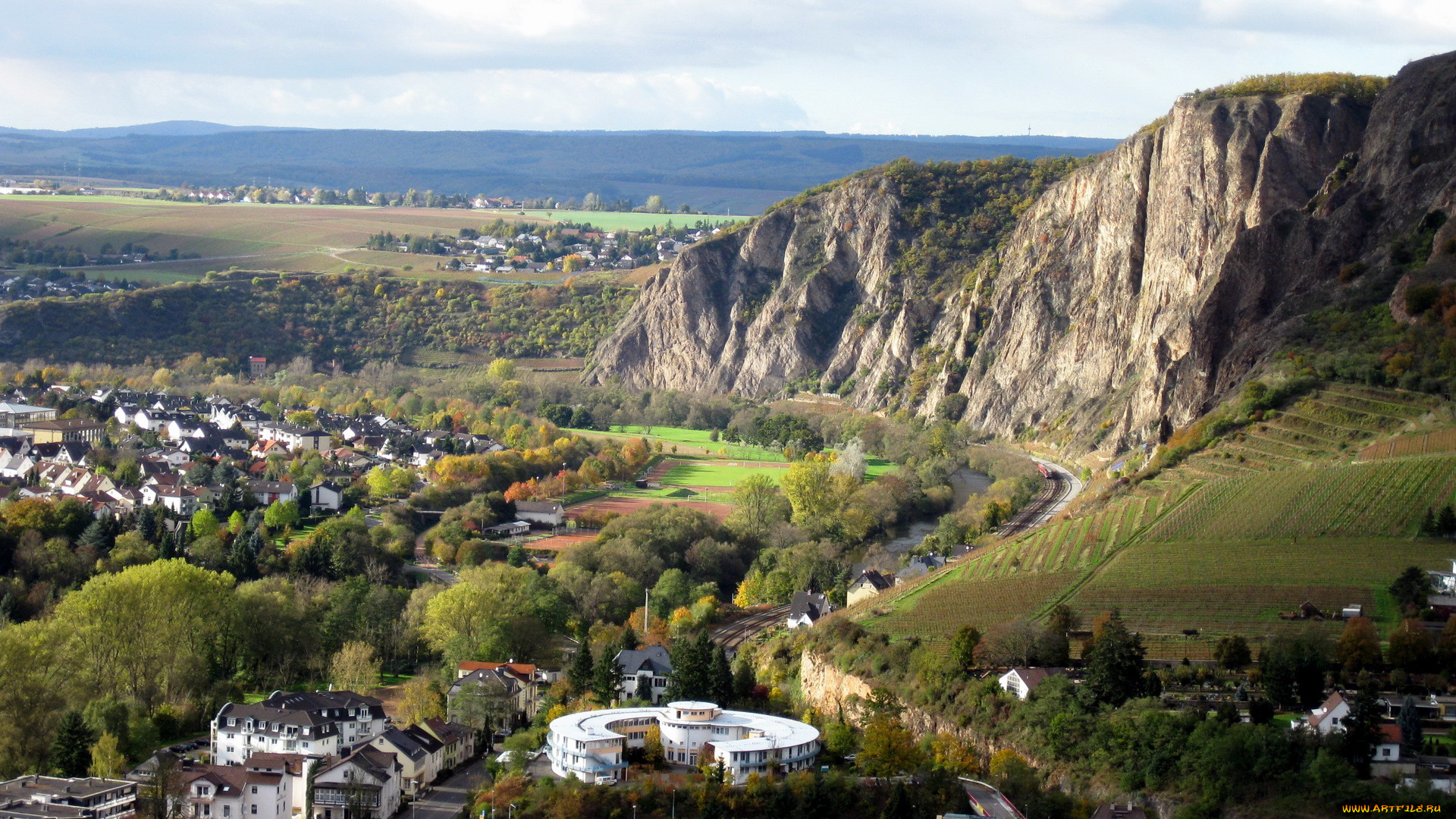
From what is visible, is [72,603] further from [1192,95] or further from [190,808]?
[1192,95]

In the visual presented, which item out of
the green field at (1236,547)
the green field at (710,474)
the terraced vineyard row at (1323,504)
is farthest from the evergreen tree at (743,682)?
the green field at (710,474)

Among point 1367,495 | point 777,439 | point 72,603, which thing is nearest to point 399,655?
point 72,603

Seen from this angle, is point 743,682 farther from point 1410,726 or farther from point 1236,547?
point 1410,726

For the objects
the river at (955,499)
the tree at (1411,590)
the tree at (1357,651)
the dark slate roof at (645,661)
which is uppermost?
the tree at (1411,590)

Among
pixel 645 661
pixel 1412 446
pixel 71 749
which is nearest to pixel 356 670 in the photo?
pixel 645 661

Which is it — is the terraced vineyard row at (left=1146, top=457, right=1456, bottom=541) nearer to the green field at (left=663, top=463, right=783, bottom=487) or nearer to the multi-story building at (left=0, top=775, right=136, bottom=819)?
the multi-story building at (left=0, top=775, right=136, bottom=819)

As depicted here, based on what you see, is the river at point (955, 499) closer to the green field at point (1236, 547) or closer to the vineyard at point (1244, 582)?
the green field at point (1236, 547)

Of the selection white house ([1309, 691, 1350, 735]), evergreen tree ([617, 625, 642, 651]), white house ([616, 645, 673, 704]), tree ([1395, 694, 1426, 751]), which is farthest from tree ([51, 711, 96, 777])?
tree ([1395, 694, 1426, 751])
